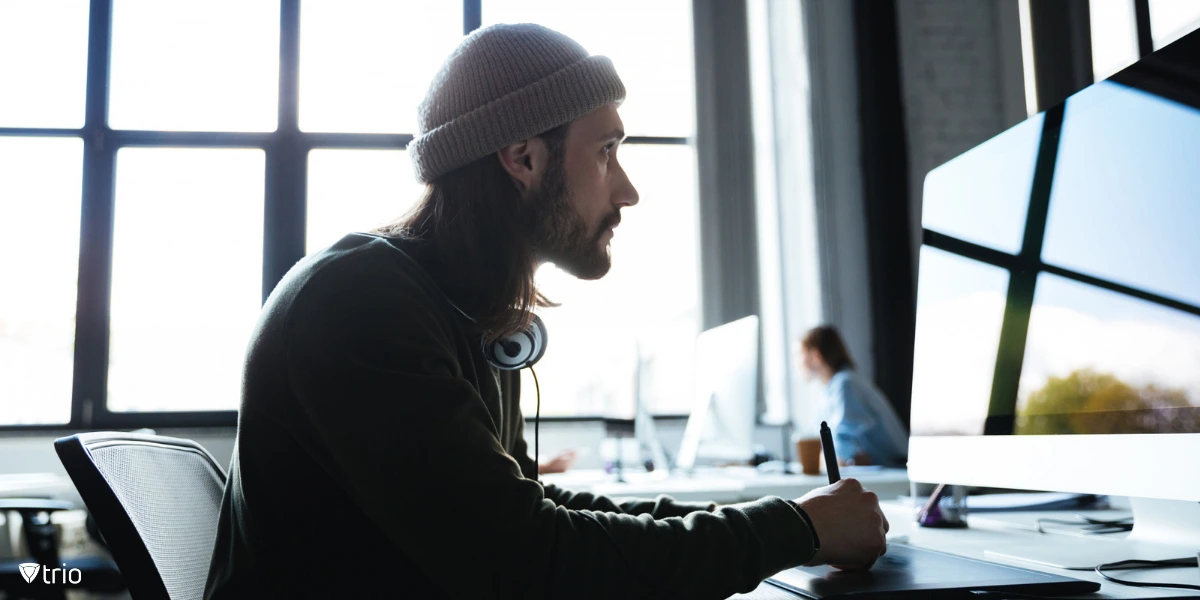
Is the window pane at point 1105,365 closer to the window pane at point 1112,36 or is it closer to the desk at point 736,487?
the desk at point 736,487

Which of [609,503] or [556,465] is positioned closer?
[609,503]

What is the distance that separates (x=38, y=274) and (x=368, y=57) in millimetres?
2009

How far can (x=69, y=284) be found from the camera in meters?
4.50

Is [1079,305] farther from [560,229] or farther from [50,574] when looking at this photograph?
[50,574]

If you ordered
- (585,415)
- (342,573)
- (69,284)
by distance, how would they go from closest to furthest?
(342,573) < (69,284) < (585,415)

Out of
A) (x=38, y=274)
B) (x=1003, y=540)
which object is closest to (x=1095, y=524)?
(x=1003, y=540)

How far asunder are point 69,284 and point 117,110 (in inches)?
37.2

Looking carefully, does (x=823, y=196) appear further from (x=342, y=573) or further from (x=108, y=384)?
(x=342, y=573)

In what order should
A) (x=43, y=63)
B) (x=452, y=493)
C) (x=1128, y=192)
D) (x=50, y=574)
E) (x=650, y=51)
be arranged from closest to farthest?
(x=452, y=493)
(x=1128, y=192)
(x=50, y=574)
(x=43, y=63)
(x=650, y=51)

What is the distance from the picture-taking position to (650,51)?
5.08 metres

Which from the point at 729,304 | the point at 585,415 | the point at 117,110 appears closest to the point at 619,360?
the point at 585,415

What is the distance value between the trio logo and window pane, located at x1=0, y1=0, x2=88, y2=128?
270cm

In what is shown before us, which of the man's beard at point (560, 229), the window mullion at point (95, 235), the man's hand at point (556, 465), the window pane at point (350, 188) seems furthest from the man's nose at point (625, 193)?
the window mullion at point (95, 235)

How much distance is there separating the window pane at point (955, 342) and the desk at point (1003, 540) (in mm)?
139
